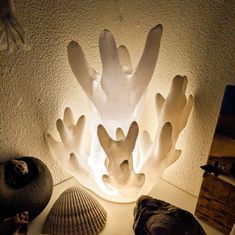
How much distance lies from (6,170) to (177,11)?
1.50ft

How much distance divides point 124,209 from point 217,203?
0.63 feet

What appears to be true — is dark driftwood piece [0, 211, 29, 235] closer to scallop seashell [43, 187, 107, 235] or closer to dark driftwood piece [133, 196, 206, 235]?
scallop seashell [43, 187, 107, 235]

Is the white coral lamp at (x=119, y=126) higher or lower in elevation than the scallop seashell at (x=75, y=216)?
higher

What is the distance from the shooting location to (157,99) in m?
0.57

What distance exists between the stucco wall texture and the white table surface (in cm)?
3

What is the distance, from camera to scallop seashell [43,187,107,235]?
1.65ft

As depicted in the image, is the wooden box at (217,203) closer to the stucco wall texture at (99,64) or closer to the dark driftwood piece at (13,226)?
the stucco wall texture at (99,64)

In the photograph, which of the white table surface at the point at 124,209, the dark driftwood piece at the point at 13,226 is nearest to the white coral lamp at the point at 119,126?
the white table surface at the point at 124,209

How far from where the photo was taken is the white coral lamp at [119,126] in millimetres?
487

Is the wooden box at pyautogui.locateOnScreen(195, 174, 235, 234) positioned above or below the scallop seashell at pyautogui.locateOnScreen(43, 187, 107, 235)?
above

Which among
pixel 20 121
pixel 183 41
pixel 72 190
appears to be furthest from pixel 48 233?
pixel 183 41

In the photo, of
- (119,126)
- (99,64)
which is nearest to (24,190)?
(119,126)

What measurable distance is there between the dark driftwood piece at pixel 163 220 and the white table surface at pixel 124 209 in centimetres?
7

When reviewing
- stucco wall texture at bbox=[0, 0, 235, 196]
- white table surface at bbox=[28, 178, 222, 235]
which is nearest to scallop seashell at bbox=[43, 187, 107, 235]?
white table surface at bbox=[28, 178, 222, 235]
